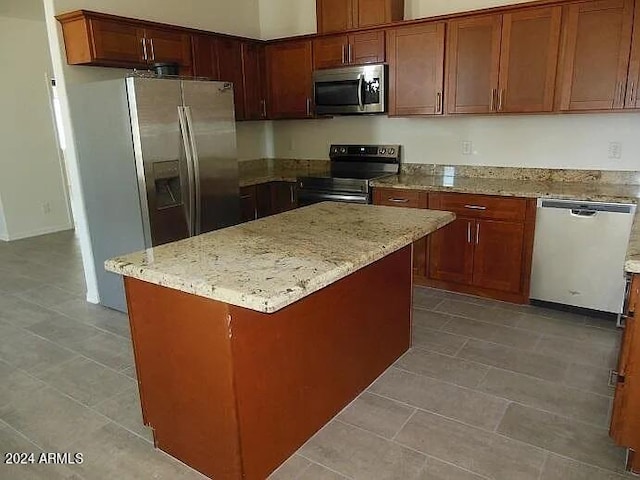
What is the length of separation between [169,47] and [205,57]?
1.28 feet

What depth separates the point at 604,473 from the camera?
188cm

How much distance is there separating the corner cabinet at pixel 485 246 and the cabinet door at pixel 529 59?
734 mm

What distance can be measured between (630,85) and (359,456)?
9.48 feet

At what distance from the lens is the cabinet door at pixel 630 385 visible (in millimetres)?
1794

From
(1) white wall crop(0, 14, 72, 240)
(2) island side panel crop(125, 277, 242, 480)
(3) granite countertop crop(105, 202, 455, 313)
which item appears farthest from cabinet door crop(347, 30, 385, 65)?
(1) white wall crop(0, 14, 72, 240)

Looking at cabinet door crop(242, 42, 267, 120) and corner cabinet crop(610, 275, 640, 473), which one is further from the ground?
cabinet door crop(242, 42, 267, 120)

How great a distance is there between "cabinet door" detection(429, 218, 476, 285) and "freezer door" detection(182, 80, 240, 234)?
65.0 inches

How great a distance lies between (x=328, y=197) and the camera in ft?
14.1

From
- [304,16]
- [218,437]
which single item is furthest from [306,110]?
[218,437]

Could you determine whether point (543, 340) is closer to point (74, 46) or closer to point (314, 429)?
point (314, 429)

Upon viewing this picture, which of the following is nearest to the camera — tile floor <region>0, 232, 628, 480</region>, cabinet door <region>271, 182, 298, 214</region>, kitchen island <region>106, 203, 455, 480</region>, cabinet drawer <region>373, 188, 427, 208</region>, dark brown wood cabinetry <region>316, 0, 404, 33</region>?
kitchen island <region>106, 203, 455, 480</region>

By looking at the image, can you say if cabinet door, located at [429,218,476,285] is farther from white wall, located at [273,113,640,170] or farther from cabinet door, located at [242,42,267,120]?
cabinet door, located at [242,42,267,120]

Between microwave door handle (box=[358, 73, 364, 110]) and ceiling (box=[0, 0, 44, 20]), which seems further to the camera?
ceiling (box=[0, 0, 44, 20])

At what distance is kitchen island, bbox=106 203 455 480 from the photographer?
1.63 metres
